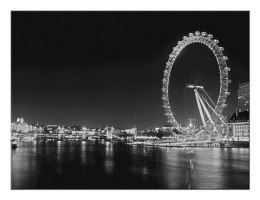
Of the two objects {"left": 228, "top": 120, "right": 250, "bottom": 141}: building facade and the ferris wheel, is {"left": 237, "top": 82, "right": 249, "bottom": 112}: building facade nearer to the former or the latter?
{"left": 228, "top": 120, "right": 250, "bottom": 141}: building facade

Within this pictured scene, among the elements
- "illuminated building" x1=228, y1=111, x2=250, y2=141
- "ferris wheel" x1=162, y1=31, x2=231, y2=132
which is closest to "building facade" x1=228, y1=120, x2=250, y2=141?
"illuminated building" x1=228, y1=111, x2=250, y2=141

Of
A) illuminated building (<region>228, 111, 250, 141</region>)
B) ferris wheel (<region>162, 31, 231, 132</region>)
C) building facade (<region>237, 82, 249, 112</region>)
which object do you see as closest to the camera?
ferris wheel (<region>162, 31, 231, 132</region>)

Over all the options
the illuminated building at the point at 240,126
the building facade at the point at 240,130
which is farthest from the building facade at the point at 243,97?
the building facade at the point at 240,130

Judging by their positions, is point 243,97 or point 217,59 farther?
point 243,97

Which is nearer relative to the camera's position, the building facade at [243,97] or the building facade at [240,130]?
the building facade at [240,130]

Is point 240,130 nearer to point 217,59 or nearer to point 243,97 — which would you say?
point 243,97

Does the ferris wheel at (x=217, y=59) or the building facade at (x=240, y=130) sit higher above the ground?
the ferris wheel at (x=217, y=59)

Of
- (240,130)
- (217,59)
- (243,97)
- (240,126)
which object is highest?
(217,59)

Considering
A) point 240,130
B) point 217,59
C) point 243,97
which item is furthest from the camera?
point 243,97

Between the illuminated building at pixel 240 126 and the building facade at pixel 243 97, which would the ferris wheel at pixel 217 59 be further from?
the building facade at pixel 243 97

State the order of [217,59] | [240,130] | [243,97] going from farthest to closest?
[243,97], [240,130], [217,59]

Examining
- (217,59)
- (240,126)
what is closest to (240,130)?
(240,126)
